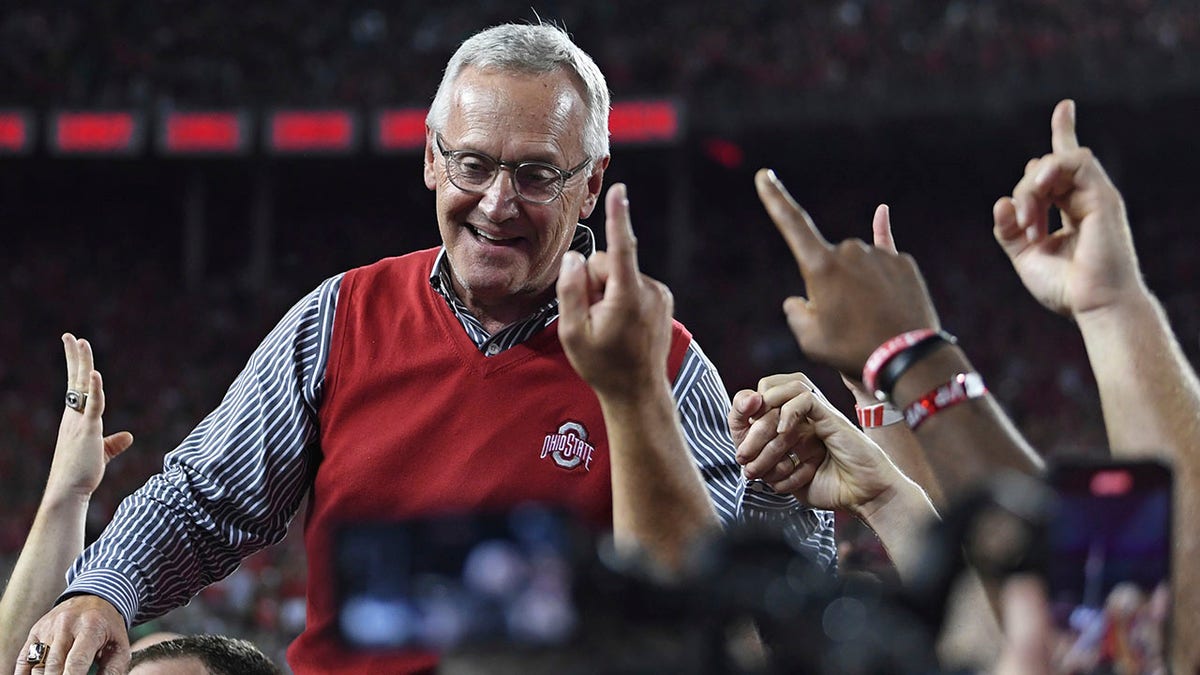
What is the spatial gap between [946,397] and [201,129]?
18548 mm

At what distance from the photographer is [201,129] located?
1867 centimetres

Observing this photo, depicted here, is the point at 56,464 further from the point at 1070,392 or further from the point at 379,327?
the point at 1070,392

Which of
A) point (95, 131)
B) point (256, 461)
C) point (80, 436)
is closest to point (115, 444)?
point (80, 436)

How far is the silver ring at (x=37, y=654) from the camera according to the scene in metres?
2.21

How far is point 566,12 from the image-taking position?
2012 cm

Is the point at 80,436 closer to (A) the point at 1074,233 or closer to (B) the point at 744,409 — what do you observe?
(B) the point at 744,409

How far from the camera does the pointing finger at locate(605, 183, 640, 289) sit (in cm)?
139

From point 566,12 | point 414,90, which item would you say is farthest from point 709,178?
point 414,90

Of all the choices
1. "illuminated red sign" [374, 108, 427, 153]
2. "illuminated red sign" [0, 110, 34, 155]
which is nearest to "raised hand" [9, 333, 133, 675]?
"illuminated red sign" [374, 108, 427, 153]

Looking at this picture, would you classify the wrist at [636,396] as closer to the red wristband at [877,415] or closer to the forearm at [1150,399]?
the forearm at [1150,399]

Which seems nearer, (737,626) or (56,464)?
(737,626)

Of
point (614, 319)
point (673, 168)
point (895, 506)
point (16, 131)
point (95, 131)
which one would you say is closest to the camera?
point (614, 319)

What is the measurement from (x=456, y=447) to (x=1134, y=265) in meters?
1.27

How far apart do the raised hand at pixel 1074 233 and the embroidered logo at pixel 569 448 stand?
1031 millimetres
